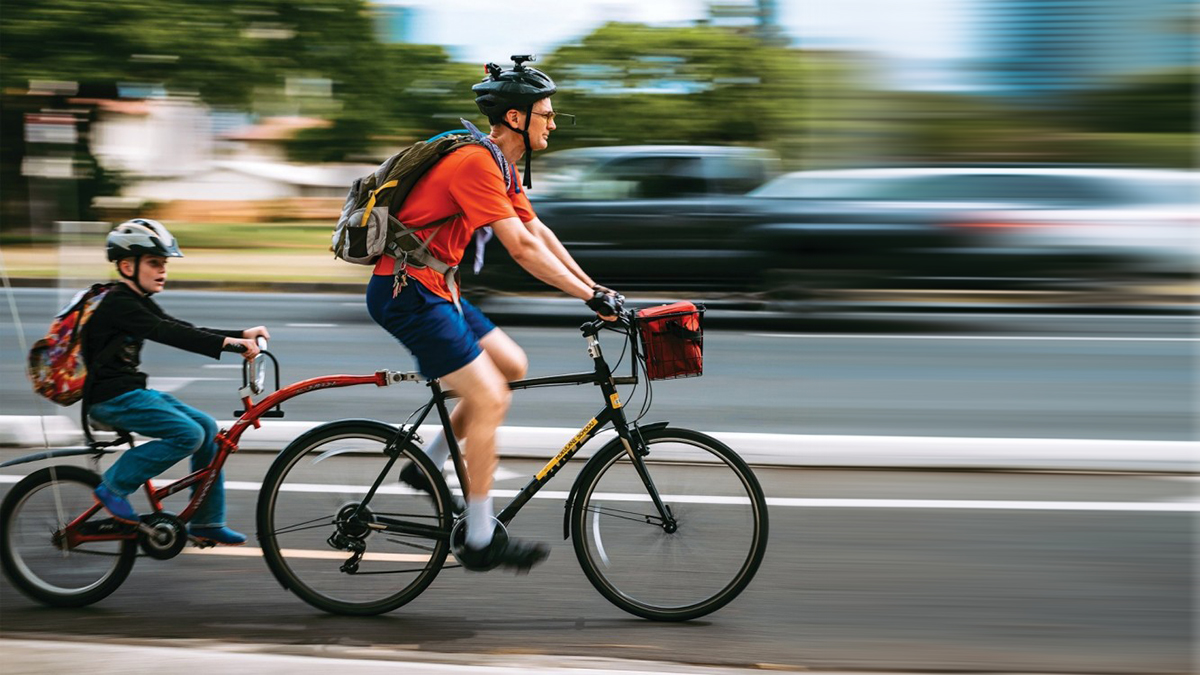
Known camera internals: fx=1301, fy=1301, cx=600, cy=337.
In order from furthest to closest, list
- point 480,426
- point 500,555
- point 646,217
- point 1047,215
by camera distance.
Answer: point 646,217 < point 1047,215 < point 500,555 < point 480,426

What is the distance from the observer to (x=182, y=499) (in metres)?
4.56

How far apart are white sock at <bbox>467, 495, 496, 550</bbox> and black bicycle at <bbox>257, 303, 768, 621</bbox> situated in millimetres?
83

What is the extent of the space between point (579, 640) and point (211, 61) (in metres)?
20.9

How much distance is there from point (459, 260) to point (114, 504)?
4.75 ft

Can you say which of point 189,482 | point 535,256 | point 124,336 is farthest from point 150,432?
point 535,256

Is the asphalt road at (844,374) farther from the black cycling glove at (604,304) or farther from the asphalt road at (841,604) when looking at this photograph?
the black cycling glove at (604,304)

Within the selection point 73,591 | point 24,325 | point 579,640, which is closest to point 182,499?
point 73,591

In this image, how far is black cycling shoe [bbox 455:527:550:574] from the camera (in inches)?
170

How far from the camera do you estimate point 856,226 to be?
35.3 feet

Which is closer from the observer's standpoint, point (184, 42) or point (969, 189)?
point (969, 189)

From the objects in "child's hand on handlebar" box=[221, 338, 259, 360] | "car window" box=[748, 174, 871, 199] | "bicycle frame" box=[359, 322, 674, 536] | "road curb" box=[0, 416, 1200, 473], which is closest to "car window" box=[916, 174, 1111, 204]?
"road curb" box=[0, 416, 1200, 473]

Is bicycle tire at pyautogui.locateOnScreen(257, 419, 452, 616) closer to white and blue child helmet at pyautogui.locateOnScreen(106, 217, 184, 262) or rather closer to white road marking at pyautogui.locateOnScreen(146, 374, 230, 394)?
white and blue child helmet at pyautogui.locateOnScreen(106, 217, 184, 262)

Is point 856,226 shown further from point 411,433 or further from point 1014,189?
point 411,433

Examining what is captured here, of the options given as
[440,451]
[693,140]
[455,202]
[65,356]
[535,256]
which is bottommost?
[693,140]
